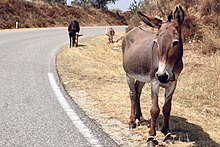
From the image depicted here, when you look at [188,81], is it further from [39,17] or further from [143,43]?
[39,17]

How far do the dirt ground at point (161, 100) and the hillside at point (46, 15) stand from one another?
99.8ft

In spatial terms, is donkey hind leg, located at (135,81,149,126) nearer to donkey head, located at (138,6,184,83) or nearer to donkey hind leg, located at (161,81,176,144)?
donkey hind leg, located at (161,81,176,144)

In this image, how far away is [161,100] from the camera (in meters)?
9.73

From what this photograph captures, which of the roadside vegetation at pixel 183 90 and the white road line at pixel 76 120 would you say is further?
the roadside vegetation at pixel 183 90

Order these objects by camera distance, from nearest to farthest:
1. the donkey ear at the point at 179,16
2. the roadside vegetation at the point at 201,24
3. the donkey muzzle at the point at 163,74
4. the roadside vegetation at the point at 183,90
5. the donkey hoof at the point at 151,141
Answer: the donkey muzzle at the point at 163,74 → the donkey ear at the point at 179,16 → the donkey hoof at the point at 151,141 → the roadside vegetation at the point at 183,90 → the roadside vegetation at the point at 201,24

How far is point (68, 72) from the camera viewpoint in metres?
13.5

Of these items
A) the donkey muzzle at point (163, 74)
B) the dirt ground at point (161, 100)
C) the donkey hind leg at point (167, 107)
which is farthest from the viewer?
the dirt ground at point (161, 100)

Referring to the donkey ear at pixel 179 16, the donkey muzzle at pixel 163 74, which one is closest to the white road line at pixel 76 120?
the donkey muzzle at pixel 163 74

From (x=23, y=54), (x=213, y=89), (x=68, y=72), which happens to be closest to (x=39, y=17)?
(x=23, y=54)

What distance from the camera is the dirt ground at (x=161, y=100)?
6.56 meters

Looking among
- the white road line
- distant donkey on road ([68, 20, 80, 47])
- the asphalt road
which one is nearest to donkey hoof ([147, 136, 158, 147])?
the asphalt road

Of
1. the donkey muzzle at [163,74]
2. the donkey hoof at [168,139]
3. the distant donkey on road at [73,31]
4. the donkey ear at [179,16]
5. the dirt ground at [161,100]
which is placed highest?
the donkey ear at [179,16]

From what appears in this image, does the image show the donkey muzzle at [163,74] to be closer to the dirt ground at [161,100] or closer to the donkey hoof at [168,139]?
the donkey hoof at [168,139]

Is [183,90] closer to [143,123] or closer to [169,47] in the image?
[143,123]
